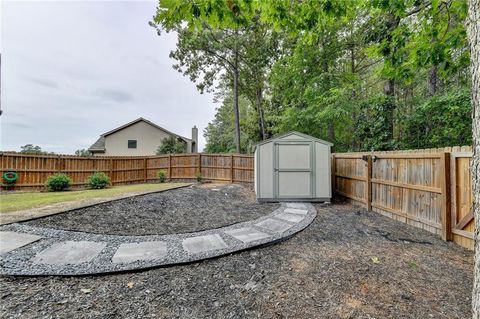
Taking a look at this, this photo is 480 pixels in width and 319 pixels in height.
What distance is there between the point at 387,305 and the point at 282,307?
3.17 ft

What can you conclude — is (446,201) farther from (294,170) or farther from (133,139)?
(133,139)

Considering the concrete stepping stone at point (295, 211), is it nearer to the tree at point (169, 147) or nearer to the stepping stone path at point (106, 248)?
the stepping stone path at point (106, 248)

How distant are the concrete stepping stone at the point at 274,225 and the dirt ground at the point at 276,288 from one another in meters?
0.81

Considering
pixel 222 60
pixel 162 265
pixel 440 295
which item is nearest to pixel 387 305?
pixel 440 295

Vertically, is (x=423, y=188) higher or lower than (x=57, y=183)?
higher

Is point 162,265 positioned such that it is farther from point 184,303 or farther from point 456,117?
point 456,117

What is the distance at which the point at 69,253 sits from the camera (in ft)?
9.32

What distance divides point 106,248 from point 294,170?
5.28 m

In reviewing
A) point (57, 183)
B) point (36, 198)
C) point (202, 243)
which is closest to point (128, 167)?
point (57, 183)

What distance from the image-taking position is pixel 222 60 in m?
15.3

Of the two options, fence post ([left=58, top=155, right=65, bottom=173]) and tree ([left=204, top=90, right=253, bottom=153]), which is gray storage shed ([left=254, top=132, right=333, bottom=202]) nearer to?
fence post ([left=58, top=155, right=65, bottom=173])

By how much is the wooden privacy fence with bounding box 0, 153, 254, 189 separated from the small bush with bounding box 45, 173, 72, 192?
0.89 meters

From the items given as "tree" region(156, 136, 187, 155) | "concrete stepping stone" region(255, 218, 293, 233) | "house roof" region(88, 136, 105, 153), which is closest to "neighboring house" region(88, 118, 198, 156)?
"house roof" region(88, 136, 105, 153)

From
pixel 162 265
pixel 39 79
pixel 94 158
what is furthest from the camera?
pixel 94 158
